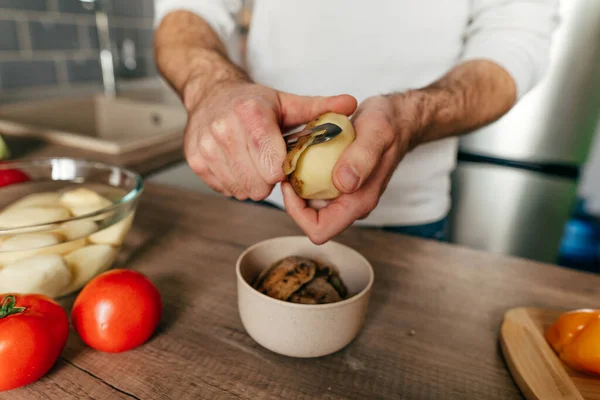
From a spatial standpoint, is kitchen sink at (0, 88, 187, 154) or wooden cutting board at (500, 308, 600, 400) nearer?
wooden cutting board at (500, 308, 600, 400)

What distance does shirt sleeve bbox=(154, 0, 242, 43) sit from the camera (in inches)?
35.4

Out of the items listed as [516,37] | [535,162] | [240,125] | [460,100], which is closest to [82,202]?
[240,125]

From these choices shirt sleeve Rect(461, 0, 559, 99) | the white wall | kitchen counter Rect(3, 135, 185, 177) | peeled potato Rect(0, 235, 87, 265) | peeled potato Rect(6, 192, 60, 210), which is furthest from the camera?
the white wall

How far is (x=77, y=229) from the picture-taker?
54 cm

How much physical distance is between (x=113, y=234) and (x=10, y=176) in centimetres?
25

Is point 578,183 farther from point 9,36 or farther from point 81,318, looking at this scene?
point 9,36

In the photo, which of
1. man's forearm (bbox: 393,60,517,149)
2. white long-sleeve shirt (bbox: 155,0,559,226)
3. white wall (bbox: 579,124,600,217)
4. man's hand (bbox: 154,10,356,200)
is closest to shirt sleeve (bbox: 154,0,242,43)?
white long-sleeve shirt (bbox: 155,0,559,226)

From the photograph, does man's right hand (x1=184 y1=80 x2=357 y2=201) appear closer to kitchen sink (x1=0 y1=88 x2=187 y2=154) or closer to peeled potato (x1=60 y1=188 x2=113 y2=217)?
peeled potato (x1=60 y1=188 x2=113 y2=217)

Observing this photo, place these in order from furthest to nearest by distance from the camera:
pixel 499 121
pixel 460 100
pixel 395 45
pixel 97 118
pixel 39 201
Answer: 1. pixel 97 118
2. pixel 499 121
3. pixel 395 45
4. pixel 460 100
5. pixel 39 201

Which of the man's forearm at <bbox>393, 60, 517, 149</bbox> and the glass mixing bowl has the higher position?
the man's forearm at <bbox>393, 60, 517, 149</bbox>

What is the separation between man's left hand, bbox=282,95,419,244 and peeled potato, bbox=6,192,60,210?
35cm

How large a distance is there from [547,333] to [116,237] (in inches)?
22.6

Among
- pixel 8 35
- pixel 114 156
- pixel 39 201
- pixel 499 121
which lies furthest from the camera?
pixel 499 121

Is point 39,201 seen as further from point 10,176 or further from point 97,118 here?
point 97,118
